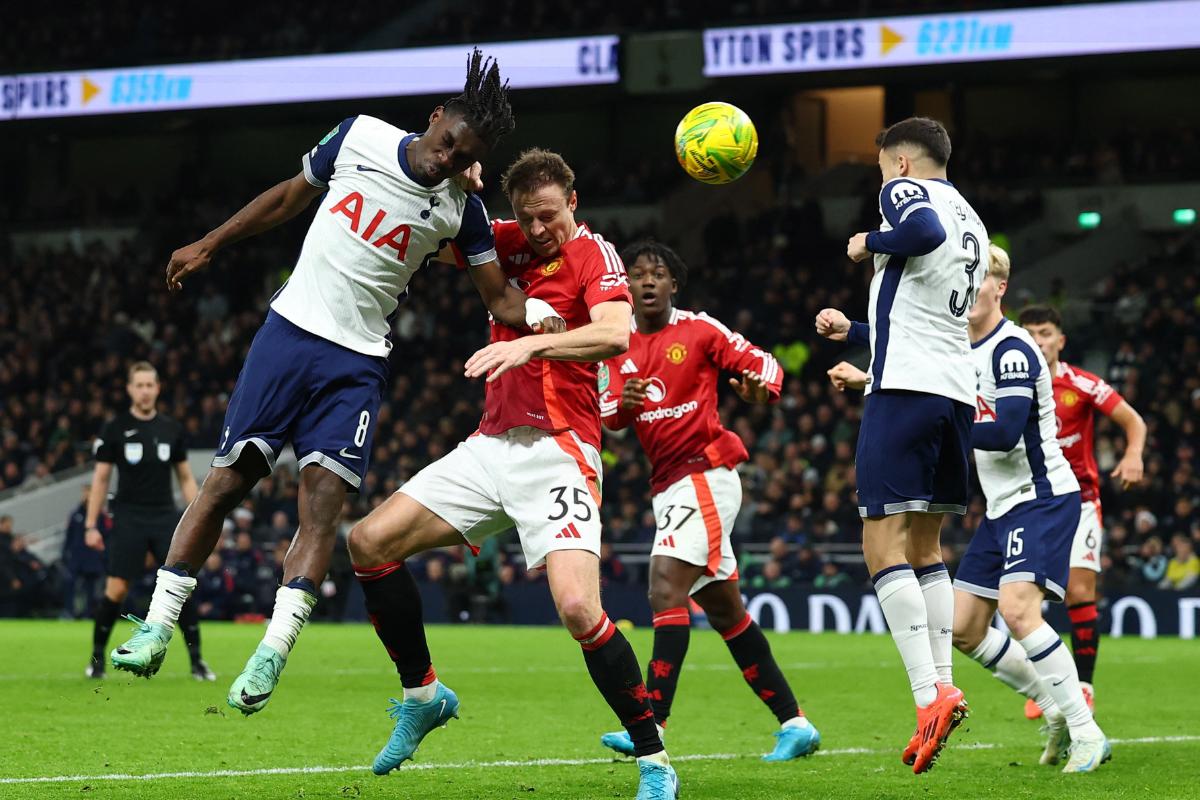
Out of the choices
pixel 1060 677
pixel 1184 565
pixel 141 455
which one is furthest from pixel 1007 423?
pixel 1184 565

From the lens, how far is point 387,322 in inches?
264

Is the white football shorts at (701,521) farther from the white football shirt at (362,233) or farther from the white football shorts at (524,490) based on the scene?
the white football shirt at (362,233)

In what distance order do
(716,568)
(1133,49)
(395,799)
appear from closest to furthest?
(395,799) < (716,568) < (1133,49)

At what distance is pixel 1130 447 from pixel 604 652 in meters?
4.59

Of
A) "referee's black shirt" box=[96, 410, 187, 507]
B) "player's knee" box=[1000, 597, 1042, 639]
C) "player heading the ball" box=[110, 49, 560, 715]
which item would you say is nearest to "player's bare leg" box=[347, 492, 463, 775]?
"player heading the ball" box=[110, 49, 560, 715]

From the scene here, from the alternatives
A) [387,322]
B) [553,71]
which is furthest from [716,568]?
[553,71]

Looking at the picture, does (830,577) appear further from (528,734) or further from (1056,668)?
(1056,668)

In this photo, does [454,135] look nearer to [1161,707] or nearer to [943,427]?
[943,427]

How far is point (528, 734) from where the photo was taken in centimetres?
Answer: 904

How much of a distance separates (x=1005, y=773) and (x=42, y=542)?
2298 centimetres

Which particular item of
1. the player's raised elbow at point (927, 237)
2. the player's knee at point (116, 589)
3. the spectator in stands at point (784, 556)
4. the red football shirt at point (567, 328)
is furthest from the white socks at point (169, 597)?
the spectator in stands at point (784, 556)

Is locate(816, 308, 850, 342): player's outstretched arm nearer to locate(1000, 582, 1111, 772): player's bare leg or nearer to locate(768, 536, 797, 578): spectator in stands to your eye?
locate(1000, 582, 1111, 772): player's bare leg

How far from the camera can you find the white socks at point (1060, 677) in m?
7.61

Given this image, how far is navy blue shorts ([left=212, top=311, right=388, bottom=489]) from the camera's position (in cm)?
632
